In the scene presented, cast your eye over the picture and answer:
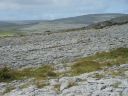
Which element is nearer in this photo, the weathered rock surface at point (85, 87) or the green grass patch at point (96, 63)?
the weathered rock surface at point (85, 87)

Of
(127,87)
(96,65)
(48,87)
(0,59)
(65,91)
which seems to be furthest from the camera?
(0,59)

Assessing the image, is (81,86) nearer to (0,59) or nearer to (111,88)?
(111,88)

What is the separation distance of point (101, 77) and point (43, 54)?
2721cm

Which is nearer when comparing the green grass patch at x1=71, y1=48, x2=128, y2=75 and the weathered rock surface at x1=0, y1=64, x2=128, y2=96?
the weathered rock surface at x1=0, y1=64, x2=128, y2=96

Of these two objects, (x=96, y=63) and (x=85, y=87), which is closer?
(x=85, y=87)

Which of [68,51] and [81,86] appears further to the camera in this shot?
[68,51]

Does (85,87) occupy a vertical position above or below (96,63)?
above

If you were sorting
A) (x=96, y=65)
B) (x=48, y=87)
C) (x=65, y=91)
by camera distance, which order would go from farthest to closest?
1. (x=96, y=65)
2. (x=48, y=87)
3. (x=65, y=91)

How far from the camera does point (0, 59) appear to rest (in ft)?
161

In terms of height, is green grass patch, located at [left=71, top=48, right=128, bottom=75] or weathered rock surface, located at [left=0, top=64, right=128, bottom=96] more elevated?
weathered rock surface, located at [left=0, top=64, right=128, bottom=96]

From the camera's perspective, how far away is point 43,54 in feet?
Answer: 162

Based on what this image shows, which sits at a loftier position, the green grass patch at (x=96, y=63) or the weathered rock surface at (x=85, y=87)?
the weathered rock surface at (x=85, y=87)

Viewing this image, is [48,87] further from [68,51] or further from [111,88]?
[68,51]

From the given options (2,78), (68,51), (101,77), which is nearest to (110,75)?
(101,77)
